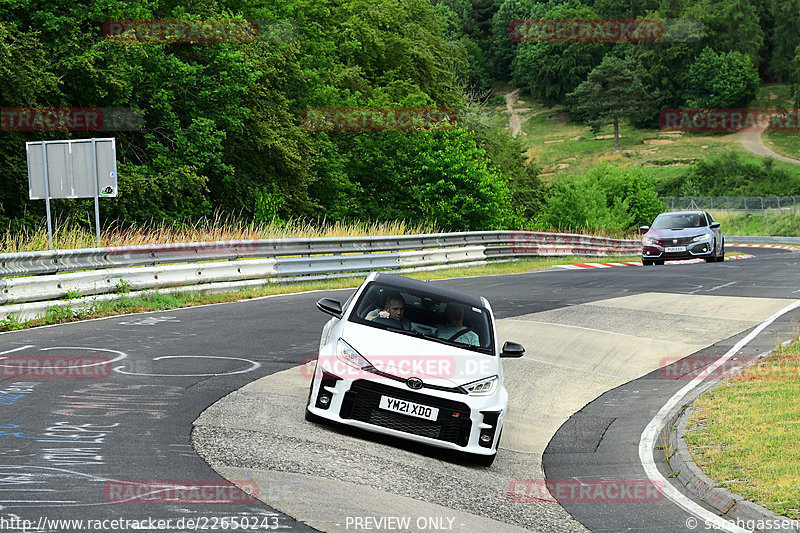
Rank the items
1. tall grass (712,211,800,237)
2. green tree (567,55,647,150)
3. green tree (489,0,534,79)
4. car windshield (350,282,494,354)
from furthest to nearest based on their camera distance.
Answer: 1. green tree (489,0,534,79)
2. green tree (567,55,647,150)
3. tall grass (712,211,800,237)
4. car windshield (350,282,494,354)

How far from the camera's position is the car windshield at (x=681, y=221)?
3028 centimetres

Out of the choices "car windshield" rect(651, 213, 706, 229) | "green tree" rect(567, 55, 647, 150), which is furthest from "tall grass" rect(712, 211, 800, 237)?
"green tree" rect(567, 55, 647, 150)

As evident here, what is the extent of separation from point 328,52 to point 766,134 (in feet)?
362

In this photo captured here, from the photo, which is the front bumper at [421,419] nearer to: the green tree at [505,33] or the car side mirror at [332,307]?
the car side mirror at [332,307]

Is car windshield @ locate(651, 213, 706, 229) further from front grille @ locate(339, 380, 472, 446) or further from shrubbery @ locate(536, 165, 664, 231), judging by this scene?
front grille @ locate(339, 380, 472, 446)

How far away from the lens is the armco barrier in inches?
542

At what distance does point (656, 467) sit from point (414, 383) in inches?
94.7

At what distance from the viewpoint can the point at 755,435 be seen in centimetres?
867

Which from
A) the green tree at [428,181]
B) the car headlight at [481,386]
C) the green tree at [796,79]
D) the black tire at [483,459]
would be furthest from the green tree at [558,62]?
the black tire at [483,459]

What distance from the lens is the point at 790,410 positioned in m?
9.55

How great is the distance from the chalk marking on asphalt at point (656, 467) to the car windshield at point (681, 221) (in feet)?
51.8

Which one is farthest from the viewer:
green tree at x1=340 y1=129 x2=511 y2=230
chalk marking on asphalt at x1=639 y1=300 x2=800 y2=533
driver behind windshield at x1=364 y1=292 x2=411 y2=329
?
green tree at x1=340 y1=129 x2=511 y2=230

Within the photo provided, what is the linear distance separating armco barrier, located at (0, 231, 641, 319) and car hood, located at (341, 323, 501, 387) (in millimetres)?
7187

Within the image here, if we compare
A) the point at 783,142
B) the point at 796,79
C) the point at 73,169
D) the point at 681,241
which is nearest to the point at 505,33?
the point at 796,79
